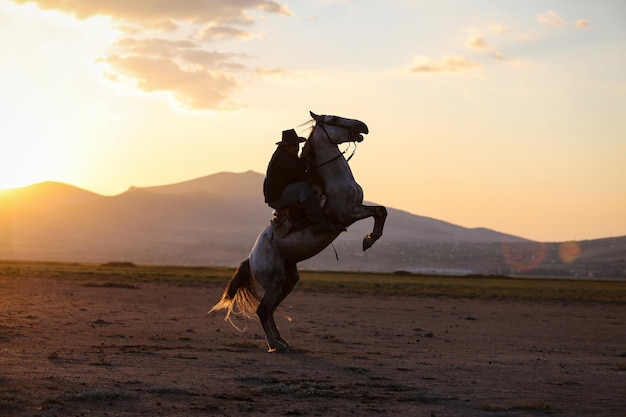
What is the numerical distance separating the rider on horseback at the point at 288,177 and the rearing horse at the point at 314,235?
23cm

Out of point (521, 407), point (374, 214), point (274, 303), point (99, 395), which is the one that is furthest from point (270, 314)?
point (521, 407)

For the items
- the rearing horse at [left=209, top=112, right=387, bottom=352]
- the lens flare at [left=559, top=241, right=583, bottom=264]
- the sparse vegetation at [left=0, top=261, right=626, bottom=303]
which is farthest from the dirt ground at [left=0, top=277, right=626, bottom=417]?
the lens flare at [left=559, top=241, right=583, bottom=264]

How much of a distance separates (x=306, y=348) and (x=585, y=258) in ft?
538

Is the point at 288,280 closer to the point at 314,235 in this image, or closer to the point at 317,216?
the point at 314,235

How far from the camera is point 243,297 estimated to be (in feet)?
52.4

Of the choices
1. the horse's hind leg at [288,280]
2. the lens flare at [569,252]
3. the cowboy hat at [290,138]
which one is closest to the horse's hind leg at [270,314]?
the horse's hind leg at [288,280]

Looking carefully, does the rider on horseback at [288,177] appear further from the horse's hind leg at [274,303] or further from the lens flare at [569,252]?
the lens flare at [569,252]

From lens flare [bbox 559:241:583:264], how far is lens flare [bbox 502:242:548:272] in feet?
12.1

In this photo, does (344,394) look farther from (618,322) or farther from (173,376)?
(618,322)

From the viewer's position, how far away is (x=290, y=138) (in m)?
14.5

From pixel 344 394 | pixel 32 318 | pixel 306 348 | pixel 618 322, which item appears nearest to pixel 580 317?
pixel 618 322

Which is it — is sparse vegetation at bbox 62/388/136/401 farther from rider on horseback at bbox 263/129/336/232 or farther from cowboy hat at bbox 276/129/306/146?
cowboy hat at bbox 276/129/306/146

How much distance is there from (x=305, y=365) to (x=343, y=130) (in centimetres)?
406

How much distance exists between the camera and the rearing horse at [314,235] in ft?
45.0
